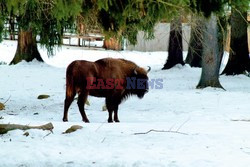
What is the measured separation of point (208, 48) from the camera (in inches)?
596

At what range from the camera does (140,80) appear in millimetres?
10383

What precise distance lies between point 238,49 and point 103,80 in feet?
39.1

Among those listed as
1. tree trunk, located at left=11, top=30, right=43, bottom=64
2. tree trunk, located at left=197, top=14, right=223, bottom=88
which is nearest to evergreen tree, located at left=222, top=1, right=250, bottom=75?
tree trunk, located at left=197, top=14, right=223, bottom=88

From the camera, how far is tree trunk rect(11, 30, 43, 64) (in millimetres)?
22984

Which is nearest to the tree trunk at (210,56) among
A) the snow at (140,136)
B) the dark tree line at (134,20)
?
the dark tree line at (134,20)

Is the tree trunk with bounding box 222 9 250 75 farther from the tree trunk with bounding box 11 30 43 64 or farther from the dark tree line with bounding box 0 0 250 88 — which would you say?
the tree trunk with bounding box 11 30 43 64

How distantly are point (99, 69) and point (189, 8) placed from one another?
3.53m

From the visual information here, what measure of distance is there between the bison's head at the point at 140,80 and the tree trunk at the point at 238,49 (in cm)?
1012

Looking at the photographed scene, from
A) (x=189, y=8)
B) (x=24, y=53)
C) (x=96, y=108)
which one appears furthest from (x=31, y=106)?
(x=24, y=53)

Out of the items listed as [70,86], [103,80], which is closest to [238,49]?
[103,80]

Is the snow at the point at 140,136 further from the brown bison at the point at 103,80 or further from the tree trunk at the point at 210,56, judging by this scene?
the tree trunk at the point at 210,56

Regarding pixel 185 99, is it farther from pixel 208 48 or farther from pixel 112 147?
pixel 112 147

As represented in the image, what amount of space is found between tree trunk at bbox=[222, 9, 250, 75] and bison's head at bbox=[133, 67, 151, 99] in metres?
10.1

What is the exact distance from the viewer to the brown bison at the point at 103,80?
9.38 meters
